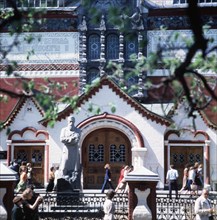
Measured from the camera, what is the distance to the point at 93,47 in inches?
1638

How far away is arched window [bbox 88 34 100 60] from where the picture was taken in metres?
41.5

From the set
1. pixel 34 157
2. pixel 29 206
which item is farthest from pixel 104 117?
pixel 29 206

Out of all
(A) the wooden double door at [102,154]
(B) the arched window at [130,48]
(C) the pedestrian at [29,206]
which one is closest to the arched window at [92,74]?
(B) the arched window at [130,48]

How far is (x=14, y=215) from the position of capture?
15.1 metres

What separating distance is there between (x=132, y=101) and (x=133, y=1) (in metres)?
Result: 8.01

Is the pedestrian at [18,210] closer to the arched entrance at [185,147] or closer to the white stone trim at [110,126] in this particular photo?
the white stone trim at [110,126]

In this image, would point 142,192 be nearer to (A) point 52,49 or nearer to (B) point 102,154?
(B) point 102,154

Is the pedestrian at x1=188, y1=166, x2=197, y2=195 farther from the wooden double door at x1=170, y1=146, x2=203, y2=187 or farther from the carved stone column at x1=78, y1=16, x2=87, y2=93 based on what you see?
the carved stone column at x1=78, y1=16, x2=87, y2=93

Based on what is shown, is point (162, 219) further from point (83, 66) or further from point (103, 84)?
point (83, 66)

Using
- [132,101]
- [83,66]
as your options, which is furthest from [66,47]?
[132,101]

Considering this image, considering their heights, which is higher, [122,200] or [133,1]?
[133,1]

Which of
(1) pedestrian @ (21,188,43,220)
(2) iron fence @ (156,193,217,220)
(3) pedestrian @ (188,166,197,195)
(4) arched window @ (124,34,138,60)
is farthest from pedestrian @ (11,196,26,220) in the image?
(4) arched window @ (124,34,138,60)

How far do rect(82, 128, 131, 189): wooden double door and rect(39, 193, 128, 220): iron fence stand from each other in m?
12.5

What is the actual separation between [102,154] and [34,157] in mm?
3776
